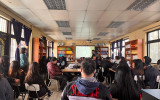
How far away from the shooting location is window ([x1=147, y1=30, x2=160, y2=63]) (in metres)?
6.23

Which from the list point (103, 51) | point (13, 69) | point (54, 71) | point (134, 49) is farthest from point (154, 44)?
point (103, 51)

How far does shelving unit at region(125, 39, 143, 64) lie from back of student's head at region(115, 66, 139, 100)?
18.8ft

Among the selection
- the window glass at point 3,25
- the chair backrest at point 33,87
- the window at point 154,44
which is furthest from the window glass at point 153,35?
the window glass at point 3,25

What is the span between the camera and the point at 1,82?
193 cm

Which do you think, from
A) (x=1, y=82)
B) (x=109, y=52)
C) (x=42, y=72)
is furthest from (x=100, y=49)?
(x=1, y=82)

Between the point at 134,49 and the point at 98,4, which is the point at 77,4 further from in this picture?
the point at 134,49

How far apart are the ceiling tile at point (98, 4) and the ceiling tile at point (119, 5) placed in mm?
158

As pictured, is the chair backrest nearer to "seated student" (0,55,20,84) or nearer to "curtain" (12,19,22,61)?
"seated student" (0,55,20,84)

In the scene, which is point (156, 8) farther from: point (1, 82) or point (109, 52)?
point (109, 52)

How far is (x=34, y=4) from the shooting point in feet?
12.5

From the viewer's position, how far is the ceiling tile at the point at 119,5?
3517mm

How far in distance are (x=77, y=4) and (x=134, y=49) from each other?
579 centimetres

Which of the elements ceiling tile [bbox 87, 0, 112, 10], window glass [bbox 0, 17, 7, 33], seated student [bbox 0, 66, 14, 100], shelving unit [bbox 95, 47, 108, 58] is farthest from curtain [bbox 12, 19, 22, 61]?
shelving unit [bbox 95, 47, 108, 58]

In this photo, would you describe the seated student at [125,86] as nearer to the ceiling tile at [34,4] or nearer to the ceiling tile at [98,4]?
the ceiling tile at [98,4]
